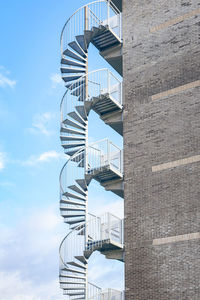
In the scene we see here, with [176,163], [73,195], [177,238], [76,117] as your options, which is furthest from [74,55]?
[177,238]

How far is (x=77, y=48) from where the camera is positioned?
23.1 m

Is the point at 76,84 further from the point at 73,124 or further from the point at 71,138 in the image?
the point at 71,138

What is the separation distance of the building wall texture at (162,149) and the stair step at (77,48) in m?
2.18

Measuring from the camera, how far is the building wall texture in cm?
1773

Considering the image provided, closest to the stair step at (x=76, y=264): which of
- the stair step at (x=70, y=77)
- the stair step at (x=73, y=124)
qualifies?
the stair step at (x=73, y=124)

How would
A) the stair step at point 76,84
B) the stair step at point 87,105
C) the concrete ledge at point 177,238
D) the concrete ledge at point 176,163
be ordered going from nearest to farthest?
the concrete ledge at point 177,238 < the concrete ledge at point 176,163 < the stair step at point 87,105 < the stair step at point 76,84

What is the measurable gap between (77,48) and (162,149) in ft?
19.9

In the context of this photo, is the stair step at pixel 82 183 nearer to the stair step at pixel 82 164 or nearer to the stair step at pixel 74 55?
the stair step at pixel 82 164

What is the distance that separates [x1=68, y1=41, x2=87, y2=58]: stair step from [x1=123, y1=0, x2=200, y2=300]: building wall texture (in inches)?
85.8

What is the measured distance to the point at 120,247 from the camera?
19.0m

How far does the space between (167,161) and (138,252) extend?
2793 millimetres

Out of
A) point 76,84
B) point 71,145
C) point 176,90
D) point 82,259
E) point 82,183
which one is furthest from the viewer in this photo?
point 76,84

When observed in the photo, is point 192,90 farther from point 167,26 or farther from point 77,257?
point 77,257

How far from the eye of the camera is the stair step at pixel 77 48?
906 inches
